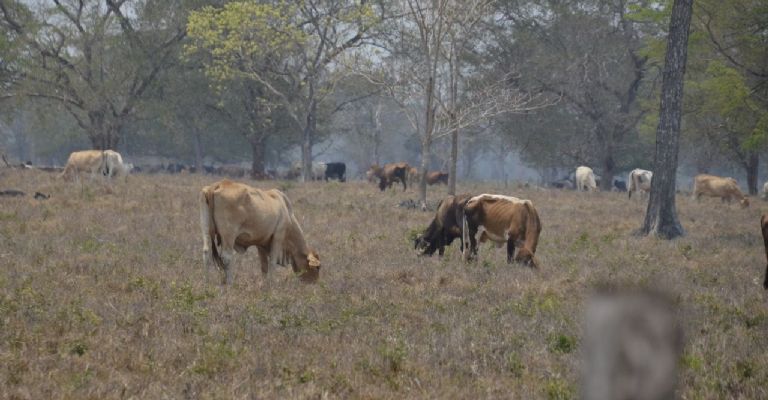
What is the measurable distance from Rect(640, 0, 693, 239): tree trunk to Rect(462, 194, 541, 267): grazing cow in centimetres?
642

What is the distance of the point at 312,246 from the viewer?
49.4 ft

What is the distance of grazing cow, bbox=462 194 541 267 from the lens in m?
13.1

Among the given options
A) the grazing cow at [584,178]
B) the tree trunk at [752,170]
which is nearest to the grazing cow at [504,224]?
the grazing cow at [584,178]

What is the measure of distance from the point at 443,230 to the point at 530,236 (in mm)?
2295

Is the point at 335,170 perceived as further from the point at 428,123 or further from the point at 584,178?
the point at 428,123

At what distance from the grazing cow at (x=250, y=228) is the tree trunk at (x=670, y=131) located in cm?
1077

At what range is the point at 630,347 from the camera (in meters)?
1.33

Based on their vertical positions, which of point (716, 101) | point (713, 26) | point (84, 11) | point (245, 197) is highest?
point (84, 11)

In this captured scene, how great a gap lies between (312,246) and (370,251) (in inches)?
57.6

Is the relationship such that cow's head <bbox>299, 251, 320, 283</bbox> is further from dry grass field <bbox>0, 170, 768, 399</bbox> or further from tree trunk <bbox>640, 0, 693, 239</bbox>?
tree trunk <bbox>640, 0, 693, 239</bbox>

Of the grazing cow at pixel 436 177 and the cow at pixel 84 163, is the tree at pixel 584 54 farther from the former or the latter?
the cow at pixel 84 163

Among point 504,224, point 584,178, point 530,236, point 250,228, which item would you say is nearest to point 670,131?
point 504,224

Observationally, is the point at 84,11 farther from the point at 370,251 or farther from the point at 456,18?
the point at 370,251

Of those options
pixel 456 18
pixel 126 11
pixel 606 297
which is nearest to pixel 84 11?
pixel 126 11
